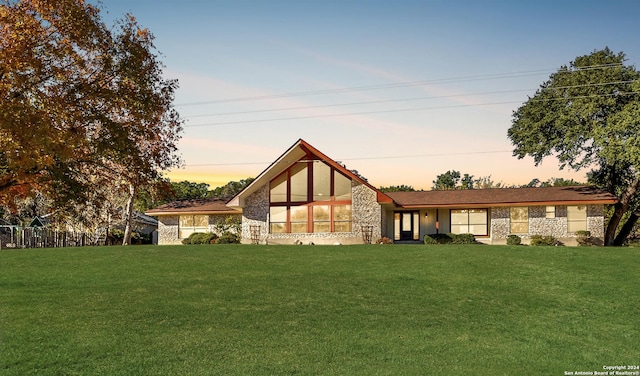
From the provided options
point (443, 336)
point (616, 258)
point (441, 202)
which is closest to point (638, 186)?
point (441, 202)

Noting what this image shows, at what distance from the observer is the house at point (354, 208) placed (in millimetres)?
34344

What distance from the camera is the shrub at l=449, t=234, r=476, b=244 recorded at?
117 ft

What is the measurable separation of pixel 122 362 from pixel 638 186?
3619 cm

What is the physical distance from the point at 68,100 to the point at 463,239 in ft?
85.5

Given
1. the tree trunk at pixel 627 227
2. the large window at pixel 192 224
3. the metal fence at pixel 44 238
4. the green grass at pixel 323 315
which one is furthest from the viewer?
the large window at pixel 192 224

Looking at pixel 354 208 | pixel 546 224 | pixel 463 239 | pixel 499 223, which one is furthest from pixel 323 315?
pixel 546 224

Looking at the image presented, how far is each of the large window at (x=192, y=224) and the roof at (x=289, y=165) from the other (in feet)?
19.1

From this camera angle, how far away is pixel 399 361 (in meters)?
10.2

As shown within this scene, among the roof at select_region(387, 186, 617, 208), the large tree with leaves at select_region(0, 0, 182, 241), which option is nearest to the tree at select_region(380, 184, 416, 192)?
the roof at select_region(387, 186, 617, 208)

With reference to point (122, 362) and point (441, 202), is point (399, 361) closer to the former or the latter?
point (122, 362)

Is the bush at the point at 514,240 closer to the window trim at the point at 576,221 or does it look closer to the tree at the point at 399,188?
the window trim at the point at 576,221

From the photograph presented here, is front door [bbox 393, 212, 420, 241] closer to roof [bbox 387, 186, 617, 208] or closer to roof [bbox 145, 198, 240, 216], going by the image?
roof [bbox 387, 186, 617, 208]

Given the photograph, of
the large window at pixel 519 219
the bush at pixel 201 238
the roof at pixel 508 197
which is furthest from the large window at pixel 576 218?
the bush at pixel 201 238

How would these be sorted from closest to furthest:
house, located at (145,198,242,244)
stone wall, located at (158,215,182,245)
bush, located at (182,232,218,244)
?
bush, located at (182,232,218,244) < house, located at (145,198,242,244) < stone wall, located at (158,215,182,245)
